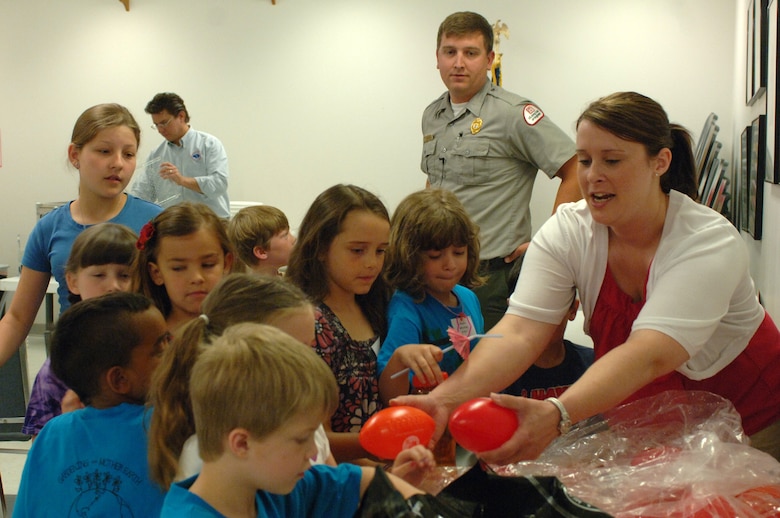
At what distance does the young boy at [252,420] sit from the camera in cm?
111

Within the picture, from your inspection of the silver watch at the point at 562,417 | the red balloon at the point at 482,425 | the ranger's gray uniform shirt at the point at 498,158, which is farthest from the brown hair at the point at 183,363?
the ranger's gray uniform shirt at the point at 498,158

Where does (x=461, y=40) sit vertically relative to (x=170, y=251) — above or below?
above

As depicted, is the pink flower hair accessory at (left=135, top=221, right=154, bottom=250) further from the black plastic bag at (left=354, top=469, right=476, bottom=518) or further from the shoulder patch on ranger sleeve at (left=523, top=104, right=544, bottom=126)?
the shoulder patch on ranger sleeve at (left=523, top=104, right=544, bottom=126)

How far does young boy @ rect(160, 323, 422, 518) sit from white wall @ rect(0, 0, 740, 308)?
517 centimetres

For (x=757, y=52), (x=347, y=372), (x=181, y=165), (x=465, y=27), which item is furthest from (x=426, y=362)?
(x=181, y=165)

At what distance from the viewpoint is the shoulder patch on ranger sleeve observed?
10.8ft

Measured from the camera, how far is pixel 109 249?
2193 millimetres

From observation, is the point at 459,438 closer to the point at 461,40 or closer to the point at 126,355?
the point at 126,355

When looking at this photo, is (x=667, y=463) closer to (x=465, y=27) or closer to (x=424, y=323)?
(x=424, y=323)

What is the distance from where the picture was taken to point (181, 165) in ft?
20.0

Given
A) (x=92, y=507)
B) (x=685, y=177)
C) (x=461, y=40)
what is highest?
(x=461, y=40)

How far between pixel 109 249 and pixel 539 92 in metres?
4.85

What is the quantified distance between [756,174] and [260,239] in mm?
2351

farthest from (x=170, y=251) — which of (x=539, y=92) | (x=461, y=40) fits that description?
(x=539, y=92)
